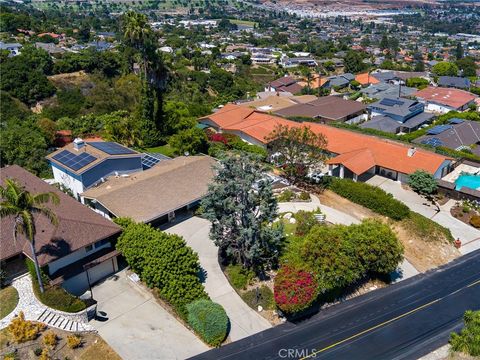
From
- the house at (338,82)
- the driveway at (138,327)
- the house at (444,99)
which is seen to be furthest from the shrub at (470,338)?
the house at (338,82)

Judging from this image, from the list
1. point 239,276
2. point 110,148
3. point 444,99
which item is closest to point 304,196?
point 239,276

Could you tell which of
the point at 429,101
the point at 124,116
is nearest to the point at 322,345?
the point at 124,116

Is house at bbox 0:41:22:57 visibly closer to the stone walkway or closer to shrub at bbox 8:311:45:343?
the stone walkway

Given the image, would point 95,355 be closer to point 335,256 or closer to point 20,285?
point 20,285

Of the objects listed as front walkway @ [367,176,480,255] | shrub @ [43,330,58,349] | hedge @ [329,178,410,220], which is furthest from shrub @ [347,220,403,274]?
shrub @ [43,330,58,349]

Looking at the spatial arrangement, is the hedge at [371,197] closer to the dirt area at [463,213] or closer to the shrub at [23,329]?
the dirt area at [463,213]

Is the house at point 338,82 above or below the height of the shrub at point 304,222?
below

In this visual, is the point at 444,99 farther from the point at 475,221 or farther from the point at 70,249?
the point at 70,249
